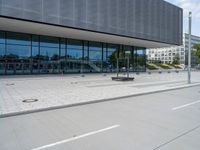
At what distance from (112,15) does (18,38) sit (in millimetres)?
13385

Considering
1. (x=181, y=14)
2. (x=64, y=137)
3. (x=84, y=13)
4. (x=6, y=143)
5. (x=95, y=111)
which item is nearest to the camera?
(x=6, y=143)

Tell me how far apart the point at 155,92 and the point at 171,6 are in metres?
28.9

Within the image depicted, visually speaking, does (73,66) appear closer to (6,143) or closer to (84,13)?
(84,13)

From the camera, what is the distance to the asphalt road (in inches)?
176

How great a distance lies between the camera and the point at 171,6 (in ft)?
117

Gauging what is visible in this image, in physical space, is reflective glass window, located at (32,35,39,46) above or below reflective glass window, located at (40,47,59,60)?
above

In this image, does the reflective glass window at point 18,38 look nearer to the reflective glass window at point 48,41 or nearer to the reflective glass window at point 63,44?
the reflective glass window at point 48,41

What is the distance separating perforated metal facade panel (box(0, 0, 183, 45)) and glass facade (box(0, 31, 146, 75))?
4.59 metres

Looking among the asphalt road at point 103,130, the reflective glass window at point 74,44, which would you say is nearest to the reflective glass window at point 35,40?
the reflective glass window at point 74,44

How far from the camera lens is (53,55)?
2816 cm

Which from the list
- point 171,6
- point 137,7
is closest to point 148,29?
point 137,7

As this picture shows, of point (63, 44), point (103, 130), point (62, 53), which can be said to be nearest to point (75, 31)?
point (63, 44)

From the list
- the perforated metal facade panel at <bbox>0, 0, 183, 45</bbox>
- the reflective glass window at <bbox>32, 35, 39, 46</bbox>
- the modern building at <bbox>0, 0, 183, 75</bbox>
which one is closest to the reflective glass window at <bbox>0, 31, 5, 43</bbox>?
the modern building at <bbox>0, 0, 183, 75</bbox>

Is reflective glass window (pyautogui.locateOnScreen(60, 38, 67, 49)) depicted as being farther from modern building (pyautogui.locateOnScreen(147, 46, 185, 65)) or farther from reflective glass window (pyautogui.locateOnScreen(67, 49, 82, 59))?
modern building (pyautogui.locateOnScreen(147, 46, 185, 65))
